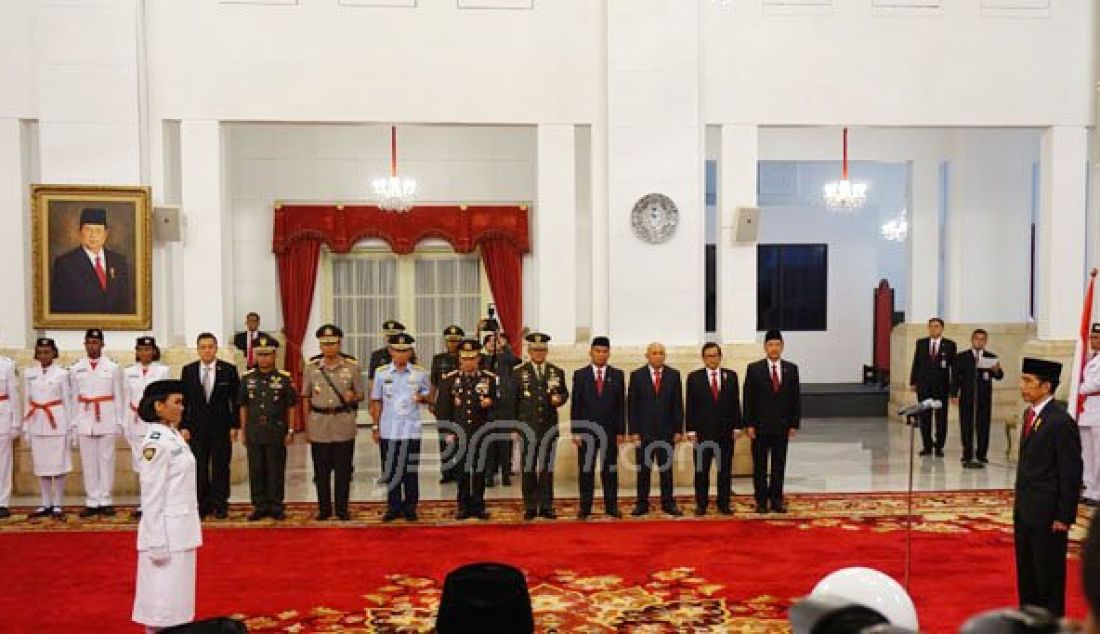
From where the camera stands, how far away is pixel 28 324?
905 centimetres

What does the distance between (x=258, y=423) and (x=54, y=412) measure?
183cm

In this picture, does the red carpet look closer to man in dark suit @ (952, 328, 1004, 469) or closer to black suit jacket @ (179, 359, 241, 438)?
black suit jacket @ (179, 359, 241, 438)

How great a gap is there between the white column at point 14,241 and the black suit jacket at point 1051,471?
8.24m

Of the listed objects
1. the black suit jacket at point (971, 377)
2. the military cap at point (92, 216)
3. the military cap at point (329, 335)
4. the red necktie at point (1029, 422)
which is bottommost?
the black suit jacket at point (971, 377)

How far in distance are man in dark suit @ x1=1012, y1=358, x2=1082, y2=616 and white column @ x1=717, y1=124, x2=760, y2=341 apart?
14.9 ft

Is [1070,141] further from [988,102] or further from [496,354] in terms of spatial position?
[496,354]

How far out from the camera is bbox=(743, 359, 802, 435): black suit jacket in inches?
328

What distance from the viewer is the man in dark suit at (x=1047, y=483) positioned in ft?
16.1

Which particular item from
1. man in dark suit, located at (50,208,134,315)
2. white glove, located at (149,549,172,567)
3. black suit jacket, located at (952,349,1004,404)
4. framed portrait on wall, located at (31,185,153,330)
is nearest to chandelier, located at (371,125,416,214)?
framed portrait on wall, located at (31,185,153,330)

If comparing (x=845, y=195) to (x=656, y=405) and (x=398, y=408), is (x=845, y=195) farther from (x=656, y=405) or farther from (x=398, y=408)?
(x=398, y=408)

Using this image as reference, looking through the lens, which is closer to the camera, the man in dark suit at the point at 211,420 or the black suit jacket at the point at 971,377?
Result: the man in dark suit at the point at 211,420

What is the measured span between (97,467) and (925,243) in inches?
420

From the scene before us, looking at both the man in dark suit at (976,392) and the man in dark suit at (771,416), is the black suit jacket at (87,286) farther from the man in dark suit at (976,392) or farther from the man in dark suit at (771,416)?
the man in dark suit at (976,392)

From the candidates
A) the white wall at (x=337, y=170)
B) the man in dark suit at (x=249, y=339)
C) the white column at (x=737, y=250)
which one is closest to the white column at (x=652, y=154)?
the white column at (x=737, y=250)
